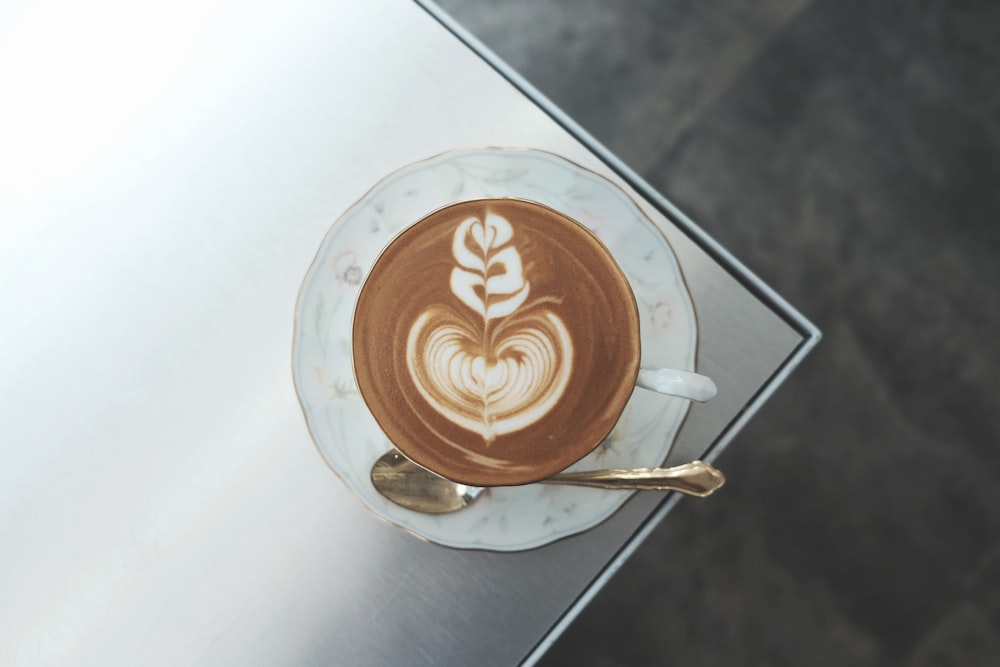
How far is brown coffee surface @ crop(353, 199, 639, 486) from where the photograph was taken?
565mm

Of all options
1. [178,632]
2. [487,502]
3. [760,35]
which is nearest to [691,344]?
[487,502]

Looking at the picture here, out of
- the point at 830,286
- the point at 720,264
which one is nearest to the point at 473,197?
the point at 720,264

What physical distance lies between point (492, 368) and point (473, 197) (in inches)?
6.5

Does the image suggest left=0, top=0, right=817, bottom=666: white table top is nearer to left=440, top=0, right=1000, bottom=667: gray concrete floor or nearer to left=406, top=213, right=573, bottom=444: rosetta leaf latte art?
left=406, top=213, right=573, bottom=444: rosetta leaf latte art

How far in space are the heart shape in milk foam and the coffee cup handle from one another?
2.6 inches

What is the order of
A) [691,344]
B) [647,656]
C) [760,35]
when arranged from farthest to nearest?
1. [760,35]
2. [647,656]
3. [691,344]

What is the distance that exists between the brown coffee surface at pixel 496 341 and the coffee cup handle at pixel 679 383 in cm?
2

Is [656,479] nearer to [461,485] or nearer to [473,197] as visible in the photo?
[461,485]

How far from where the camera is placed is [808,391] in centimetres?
122

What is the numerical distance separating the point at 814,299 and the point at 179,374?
1037 mm

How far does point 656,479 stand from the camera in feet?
2.03

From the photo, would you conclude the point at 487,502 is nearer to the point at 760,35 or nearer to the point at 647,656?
the point at 647,656

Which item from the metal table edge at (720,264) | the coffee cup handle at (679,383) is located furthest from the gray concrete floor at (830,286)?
the coffee cup handle at (679,383)

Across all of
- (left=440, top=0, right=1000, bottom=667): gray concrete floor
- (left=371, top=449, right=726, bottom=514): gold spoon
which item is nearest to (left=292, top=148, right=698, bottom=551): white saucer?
(left=371, top=449, right=726, bottom=514): gold spoon
